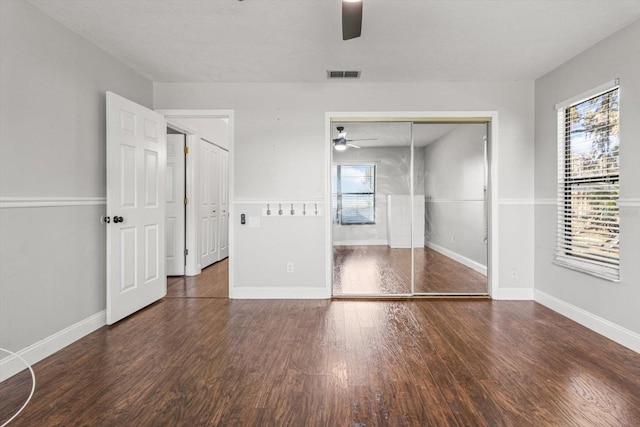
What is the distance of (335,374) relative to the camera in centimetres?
216

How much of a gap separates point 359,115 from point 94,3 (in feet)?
8.38

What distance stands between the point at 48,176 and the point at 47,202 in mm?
189

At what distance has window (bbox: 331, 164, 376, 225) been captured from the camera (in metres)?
4.01

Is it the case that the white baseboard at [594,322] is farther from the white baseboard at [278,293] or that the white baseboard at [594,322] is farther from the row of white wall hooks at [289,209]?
the row of white wall hooks at [289,209]

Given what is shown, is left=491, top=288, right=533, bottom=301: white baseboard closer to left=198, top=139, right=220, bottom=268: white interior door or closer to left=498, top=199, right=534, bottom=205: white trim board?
left=498, top=199, right=534, bottom=205: white trim board

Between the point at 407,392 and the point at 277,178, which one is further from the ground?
the point at 277,178

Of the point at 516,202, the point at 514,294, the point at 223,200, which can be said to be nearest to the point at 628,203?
the point at 516,202

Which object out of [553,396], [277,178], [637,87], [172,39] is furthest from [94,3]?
[637,87]

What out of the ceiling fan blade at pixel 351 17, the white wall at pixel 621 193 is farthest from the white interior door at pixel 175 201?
the white wall at pixel 621 193

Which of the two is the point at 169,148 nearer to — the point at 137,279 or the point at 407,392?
the point at 137,279

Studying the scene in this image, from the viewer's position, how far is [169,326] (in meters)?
3.04

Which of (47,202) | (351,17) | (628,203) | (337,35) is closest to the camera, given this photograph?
(351,17)

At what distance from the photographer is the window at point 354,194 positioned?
401 cm

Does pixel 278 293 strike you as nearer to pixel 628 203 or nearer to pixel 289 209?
pixel 289 209
